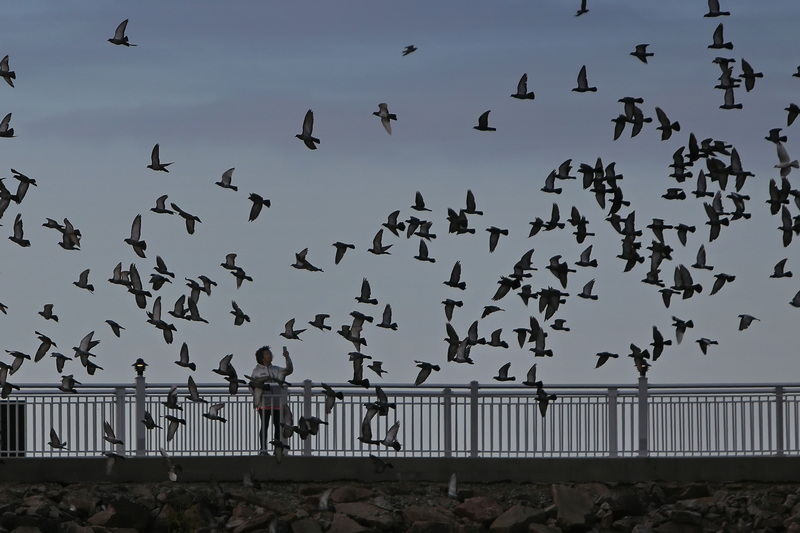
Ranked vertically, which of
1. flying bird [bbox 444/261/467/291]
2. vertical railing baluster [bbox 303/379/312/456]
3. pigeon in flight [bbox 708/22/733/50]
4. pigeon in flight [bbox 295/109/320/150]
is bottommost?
vertical railing baluster [bbox 303/379/312/456]

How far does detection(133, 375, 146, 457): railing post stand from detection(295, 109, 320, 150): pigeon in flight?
5.35 m

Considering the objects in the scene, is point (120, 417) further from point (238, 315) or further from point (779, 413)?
point (779, 413)

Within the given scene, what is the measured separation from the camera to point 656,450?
2714 centimetres

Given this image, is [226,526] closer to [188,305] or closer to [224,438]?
[224,438]

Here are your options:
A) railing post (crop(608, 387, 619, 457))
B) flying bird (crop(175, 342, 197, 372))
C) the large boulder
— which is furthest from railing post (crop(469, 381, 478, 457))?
flying bird (crop(175, 342, 197, 372))

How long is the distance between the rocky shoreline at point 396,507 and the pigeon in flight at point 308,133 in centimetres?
601

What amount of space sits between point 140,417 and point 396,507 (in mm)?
4871

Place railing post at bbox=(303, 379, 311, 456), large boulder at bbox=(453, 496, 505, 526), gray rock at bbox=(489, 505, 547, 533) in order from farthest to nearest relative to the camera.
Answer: railing post at bbox=(303, 379, 311, 456) < large boulder at bbox=(453, 496, 505, 526) < gray rock at bbox=(489, 505, 547, 533)

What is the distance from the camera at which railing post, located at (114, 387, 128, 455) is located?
26.6 m

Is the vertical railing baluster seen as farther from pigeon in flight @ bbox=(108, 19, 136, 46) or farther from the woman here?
pigeon in flight @ bbox=(108, 19, 136, 46)

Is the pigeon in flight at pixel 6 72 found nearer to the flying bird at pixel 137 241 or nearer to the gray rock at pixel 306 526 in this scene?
the flying bird at pixel 137 241

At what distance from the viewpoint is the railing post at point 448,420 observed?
26.8 meters

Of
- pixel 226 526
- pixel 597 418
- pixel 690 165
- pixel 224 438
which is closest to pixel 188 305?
pixel 224 438

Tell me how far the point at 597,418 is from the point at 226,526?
686cm
